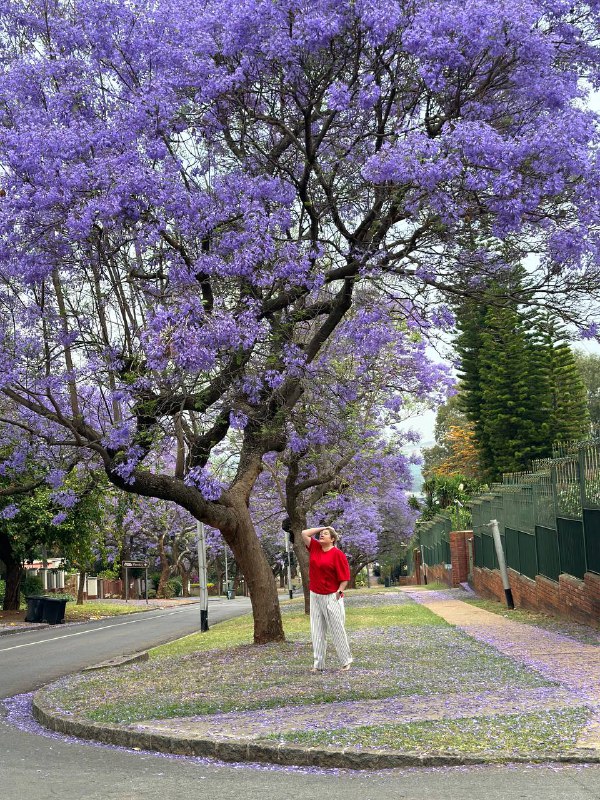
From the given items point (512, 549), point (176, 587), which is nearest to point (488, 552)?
point (512, 549)

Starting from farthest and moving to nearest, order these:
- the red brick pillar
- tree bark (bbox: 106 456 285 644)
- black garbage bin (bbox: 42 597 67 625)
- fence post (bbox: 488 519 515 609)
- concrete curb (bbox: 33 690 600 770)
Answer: the red brick pillar → black garbage bin (bbox: 42 597 67 625) → fence post (bbox: 488 519 515 609) → tree bark (bbox: 106 456 285 644) → concrete curb (bbox: 33 690 600 770)

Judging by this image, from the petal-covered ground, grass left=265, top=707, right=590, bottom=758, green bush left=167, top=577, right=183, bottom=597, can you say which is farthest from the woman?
green bush left=167, top=577, right=183, bottom=597

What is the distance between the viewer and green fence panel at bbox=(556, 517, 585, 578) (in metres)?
16.7

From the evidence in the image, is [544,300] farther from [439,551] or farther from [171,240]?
[439,551]

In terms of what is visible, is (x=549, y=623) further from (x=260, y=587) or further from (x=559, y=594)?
(x=260, y=587)

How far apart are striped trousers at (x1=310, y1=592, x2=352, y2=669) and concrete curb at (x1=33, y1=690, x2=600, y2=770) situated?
3255 mm

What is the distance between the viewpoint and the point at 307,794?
6527 millimetres

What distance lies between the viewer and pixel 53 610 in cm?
3497

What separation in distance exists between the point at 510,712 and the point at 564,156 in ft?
17.8

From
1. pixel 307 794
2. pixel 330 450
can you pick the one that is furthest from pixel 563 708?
pixel 330 450

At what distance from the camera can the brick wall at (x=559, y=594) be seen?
52.7 ft

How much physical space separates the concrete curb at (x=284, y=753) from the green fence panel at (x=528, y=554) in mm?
13502

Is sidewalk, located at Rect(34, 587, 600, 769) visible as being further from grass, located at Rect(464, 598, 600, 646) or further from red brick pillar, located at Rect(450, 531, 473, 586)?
red brick pillar, located at Rect(450, 531, 473, 586)

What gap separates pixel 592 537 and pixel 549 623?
274 centimetres
